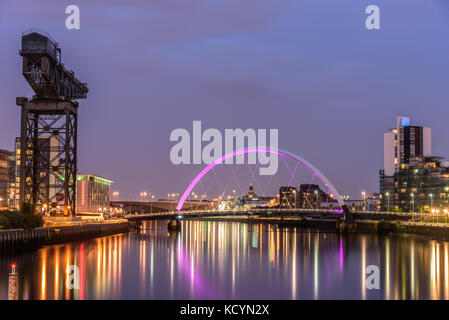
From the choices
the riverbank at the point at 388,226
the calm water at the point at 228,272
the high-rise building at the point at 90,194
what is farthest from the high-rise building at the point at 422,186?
the high-rise building at the point at 90,194

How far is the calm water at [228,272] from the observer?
3878 cm

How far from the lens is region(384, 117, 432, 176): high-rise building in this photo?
154m

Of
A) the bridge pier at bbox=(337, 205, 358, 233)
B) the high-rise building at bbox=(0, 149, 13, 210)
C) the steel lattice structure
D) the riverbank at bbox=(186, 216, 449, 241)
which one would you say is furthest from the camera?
the high-rise building at bbox=(0, 149, 13, 210)

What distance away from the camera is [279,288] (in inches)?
1639

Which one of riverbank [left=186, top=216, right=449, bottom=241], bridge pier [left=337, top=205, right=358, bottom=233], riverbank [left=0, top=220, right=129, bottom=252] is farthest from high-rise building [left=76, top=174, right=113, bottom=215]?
bridge pier [left=337, top=205, right=358, bottom=233]

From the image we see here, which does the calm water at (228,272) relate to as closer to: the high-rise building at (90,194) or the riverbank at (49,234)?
the riverbank at (49,234)

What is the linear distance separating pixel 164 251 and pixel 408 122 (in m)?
106

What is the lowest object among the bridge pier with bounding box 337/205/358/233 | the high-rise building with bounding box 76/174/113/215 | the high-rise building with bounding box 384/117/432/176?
the bridge pier with bounding box 337/205/358/233

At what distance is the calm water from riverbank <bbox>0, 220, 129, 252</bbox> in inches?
46.9

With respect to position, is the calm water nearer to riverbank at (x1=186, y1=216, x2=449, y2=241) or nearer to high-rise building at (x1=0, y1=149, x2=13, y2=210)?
riverbank at (x1=186, y1=216, x2=449, y2=241)

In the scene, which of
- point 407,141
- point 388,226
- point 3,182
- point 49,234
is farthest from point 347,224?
point 3,182

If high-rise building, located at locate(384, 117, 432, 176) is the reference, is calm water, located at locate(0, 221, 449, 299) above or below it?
below
